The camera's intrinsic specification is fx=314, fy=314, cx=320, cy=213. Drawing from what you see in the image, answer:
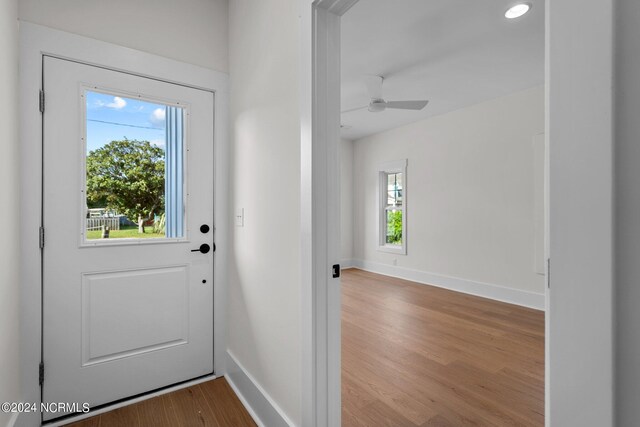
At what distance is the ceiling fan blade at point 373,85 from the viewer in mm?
3373

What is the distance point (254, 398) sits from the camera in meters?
1.82

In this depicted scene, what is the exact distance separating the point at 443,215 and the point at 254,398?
12.7 feet

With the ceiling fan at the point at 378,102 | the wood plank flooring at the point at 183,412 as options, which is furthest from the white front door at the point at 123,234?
the ceiling fan at the point at 378,102

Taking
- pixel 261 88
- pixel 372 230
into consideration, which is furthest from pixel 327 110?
pixel 372 230

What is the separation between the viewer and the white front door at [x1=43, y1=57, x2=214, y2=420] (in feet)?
5.76

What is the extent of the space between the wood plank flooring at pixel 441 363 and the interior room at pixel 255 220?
2cm

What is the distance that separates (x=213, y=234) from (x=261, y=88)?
3.44ft

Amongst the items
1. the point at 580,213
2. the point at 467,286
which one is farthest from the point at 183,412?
the point at 467,286

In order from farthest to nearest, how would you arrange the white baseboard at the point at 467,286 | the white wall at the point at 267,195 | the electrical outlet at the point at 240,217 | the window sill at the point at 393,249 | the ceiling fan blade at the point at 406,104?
the window sill at the point at 393,249, the white baseboard at the point at 467,286, the ceiling fan blade at the point at 406,104, the electrical outlet at the point at 240,217, the white wall at the point at 267,195

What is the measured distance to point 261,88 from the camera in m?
1.78

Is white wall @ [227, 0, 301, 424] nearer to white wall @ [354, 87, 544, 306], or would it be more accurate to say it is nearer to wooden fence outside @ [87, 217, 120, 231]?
wooden fence outside @ [87, 217, 120, 231]

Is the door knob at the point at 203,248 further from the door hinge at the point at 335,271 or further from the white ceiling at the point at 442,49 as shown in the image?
the white ceiling at the point at 442,49

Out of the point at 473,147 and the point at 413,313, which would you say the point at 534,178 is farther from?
the point at 413,313
